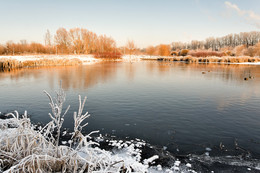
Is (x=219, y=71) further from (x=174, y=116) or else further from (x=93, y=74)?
(x=174, y=116)

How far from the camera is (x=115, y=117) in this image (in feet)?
24.9

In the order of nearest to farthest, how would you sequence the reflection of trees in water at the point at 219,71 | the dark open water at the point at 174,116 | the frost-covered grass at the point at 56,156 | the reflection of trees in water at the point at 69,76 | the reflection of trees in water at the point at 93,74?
the frost-covered grass at the point at 56,156 → the dark open water at the point at 174,116 → the reflection of trees in water at the point at 69,76 → the reflection of trees in water at the point at 93,74 → the reflection of trees in water at the point at 219,71

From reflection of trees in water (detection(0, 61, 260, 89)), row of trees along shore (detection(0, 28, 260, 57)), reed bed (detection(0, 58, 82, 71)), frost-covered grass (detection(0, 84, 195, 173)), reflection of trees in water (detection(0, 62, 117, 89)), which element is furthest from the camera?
row of trees along shore (detection(0, 28, 260, 57))

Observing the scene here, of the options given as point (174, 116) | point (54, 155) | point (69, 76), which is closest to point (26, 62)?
point (69, 76)

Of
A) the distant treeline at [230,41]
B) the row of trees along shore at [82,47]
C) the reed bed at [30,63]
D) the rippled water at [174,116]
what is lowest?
the rippled water at [174,116]

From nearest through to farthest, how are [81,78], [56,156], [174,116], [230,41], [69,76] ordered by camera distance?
[56,156] < [174,116] < [81,78] < [69,76] < [230,41]

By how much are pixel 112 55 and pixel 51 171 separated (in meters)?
63.3

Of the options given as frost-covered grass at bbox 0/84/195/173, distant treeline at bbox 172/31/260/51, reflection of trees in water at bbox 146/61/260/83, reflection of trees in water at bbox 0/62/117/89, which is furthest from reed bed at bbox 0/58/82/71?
distant treeline at bbox 172/31/260/51

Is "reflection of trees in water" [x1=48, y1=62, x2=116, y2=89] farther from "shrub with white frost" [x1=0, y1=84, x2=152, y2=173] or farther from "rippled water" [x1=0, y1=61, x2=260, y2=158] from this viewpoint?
"shrub with white frost" [x1=0, y1=84, x2=152, y2=173]

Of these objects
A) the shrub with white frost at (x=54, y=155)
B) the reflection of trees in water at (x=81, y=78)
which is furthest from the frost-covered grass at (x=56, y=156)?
the reflection of trees in water at (x=81, y=78)

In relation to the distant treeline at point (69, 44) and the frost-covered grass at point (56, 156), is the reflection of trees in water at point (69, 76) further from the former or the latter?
the distant treeline at point (69, 44)

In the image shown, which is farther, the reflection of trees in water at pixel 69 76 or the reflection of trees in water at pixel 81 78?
the reflection of trees in water at pixel 69 76

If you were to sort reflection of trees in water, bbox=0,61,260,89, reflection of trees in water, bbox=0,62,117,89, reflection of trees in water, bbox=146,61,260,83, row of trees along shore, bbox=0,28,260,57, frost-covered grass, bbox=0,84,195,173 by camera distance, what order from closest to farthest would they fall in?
frost-covered grass, bbox=0,84,195,173 → reflection of trees in water, bbox=0,62,117,89 → reflection of trees in water, bbox=0,61,260,89 → reflection of trees in water, bbox=146,61,260,83 → row of trees along shore, bbox=0,28,260,57

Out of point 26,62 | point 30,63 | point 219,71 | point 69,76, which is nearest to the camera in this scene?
point 69,76
